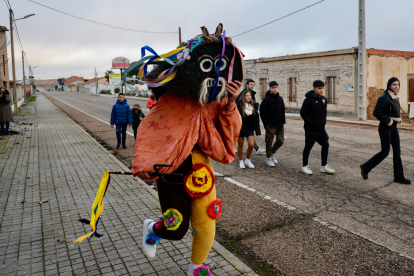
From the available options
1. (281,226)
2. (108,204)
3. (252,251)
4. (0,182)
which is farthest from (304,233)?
(0,182)

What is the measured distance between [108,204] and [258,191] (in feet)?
7.86

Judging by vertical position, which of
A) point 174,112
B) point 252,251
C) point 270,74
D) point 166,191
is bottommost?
point 252,251

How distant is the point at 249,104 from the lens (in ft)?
24.6

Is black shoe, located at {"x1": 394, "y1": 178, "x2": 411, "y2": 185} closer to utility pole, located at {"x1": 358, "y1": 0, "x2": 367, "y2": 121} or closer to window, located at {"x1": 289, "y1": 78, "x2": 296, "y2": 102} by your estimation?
utility pole, located at {"x1": 358, "y1": 0, "x2": 367, "y2": 121}

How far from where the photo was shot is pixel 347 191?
5570 millimetres

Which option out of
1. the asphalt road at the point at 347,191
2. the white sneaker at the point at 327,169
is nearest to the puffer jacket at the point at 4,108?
the asphalt road at the point at 347,191

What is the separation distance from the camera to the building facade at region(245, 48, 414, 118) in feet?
60.0

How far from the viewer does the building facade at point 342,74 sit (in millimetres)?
18297

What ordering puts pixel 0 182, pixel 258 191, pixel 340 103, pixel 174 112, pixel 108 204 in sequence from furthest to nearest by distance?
pixel 340 103 < pixel 0 182 < pixel 258 191 < pixel 108 204 < pixel 174 112

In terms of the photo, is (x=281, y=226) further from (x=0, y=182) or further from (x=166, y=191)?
(x=0, y=182)

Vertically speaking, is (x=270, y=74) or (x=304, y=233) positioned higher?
(x=270, y=74)

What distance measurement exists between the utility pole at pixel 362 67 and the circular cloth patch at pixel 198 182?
54.1 ft

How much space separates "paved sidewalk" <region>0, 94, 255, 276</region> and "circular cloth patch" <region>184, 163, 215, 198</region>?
97cm

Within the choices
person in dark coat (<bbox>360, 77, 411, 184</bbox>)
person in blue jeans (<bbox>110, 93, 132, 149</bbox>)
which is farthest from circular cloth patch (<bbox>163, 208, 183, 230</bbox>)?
person in blue jeans (<bbox>110, 93, 132, 149</bbox>)
